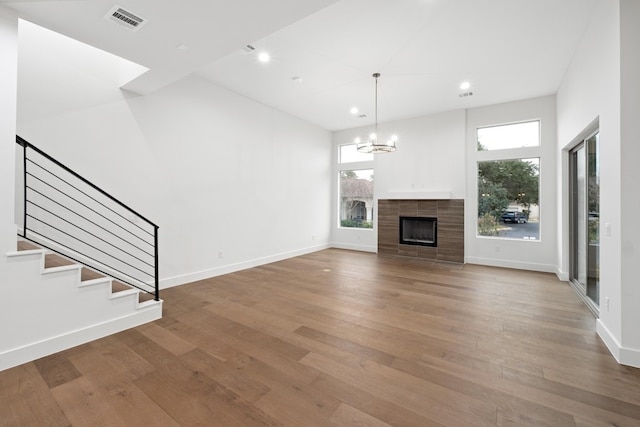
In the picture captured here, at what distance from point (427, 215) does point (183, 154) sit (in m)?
5.64

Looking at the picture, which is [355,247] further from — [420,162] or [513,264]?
[513,264]

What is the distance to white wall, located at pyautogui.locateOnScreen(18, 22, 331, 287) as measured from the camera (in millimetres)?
3459

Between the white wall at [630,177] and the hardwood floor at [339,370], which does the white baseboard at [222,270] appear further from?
the white wall at [630,177]

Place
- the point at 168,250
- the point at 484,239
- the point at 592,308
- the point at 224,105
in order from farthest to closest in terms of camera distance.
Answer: the point at 484,239, the point at 224,105, the point at 168,250, the point at 592,308

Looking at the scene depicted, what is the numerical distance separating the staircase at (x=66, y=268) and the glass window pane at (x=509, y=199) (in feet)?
22.0

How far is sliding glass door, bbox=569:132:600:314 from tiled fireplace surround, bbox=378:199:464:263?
2088 mm

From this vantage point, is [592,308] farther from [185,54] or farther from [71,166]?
[71,166]

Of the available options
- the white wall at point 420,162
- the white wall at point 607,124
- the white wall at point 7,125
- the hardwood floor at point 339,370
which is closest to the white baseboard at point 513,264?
the white wall at point 420,162

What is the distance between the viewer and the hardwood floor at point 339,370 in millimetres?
1847

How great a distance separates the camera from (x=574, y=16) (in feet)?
10.9

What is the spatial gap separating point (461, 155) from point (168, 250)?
656 centimetres

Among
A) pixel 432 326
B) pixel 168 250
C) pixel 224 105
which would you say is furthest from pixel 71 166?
pixel 432 326

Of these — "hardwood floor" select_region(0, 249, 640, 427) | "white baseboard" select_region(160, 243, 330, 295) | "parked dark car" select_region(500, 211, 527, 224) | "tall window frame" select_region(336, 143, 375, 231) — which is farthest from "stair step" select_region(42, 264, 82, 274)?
"parked dark car" select_region(500, 211, 527, 224)

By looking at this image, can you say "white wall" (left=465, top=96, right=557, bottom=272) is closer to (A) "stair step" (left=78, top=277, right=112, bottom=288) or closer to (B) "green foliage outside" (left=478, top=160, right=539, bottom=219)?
(B) "green foliage outside" (left=478, top=160, right=539, bottom=219)
